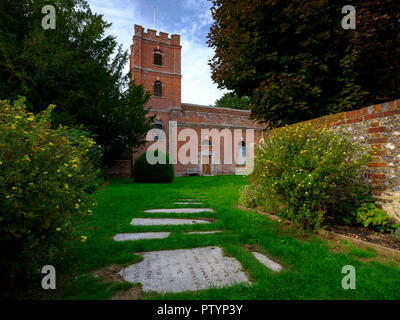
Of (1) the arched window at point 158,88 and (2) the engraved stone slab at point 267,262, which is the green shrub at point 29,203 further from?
(1) the arched window at point 158,88

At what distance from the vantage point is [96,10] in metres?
11.0

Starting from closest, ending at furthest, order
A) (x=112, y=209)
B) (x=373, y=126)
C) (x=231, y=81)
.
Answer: (x=373, y=126) → (x=112, y=209) → (x=231, y=81)

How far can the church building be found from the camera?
68.4ft

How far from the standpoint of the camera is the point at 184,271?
6.57 feet

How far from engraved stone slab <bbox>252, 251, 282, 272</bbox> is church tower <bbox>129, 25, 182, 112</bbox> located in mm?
20255

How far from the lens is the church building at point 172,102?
68.4 ft

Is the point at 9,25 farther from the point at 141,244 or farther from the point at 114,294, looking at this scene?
the point at 114,294

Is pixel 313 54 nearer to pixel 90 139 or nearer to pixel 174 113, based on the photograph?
pixel 90 139

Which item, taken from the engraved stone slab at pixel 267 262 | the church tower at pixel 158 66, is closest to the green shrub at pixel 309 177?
the engraved stone slab at pixel 267 262

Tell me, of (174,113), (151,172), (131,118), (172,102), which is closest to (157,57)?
(172,102)

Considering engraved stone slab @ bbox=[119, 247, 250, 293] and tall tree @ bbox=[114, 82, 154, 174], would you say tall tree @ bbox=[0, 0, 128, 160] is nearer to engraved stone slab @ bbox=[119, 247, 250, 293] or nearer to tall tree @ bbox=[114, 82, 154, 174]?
tall tree @ bbox=[114, 82, 154, 174]
